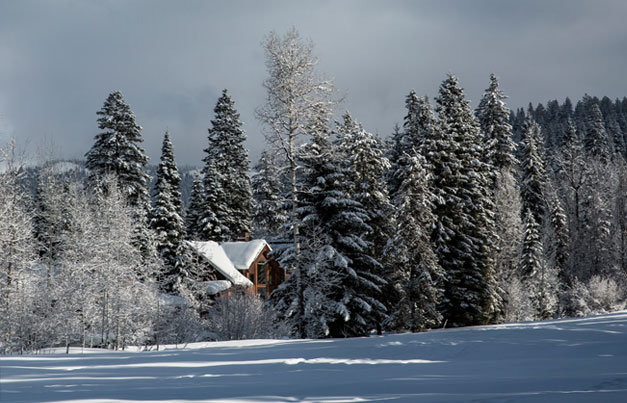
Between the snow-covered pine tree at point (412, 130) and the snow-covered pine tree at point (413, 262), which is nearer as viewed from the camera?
the snow-covered pine tree at point (413, 262)

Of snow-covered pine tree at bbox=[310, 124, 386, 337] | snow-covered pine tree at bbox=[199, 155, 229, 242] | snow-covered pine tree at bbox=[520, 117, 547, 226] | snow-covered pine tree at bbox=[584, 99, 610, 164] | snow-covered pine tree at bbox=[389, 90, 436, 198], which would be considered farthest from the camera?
snow-covered pine tree at bbox=[584, 99, 610, 164]

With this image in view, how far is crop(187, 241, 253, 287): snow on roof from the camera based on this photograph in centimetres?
3853

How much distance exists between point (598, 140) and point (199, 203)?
205 ft

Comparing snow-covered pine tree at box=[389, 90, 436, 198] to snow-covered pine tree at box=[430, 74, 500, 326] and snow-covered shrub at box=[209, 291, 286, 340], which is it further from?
snow-covered shrub at box=[209, 291, 286, 340]

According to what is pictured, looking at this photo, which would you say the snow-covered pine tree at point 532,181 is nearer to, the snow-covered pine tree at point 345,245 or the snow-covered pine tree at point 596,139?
the snow-covered pine tree at point 596,139

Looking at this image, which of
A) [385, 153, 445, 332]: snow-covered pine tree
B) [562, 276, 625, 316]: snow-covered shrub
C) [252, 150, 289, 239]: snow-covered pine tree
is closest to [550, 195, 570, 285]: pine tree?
[562, 276, 625, 316]: snow-covered shrub

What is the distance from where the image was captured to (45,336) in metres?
19.5

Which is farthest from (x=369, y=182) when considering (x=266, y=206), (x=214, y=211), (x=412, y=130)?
(x=266, y=206)

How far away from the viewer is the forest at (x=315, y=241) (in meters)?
20.9

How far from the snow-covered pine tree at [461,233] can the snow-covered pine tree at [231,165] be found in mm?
24229

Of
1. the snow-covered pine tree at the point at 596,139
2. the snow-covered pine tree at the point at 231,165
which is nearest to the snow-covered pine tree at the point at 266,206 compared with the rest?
the snow-covered pine tree at the point at 231,165

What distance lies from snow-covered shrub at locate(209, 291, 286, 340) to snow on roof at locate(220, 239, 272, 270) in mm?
19835

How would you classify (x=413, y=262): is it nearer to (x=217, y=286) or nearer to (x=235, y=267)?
(x=217, y=286)

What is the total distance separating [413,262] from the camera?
2614 cm
